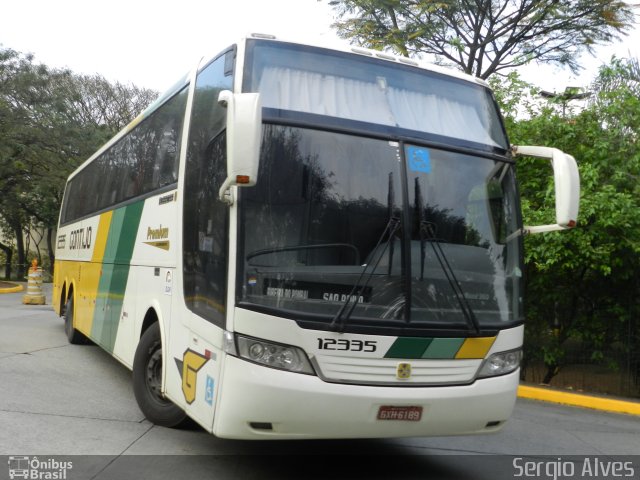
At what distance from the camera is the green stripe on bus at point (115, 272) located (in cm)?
823

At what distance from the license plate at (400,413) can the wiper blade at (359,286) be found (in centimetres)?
67

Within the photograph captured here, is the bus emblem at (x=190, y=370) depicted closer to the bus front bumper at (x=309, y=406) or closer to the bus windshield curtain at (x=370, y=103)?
the bus front bumper at (x=309, y=406)

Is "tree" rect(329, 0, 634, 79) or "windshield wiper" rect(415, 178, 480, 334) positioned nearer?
"windshield wiper" rect(415, 178, 480, 334)

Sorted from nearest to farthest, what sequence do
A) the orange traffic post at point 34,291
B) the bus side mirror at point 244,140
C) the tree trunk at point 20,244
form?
the bus side mirror at point 244,140
the orange traffic post at point 34,291
the tree trunk at point 20,244

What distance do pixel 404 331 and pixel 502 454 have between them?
8.18 ft

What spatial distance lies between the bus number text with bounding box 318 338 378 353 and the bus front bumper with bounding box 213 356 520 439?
24 cm

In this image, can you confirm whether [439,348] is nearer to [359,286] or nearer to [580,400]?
[359,286]

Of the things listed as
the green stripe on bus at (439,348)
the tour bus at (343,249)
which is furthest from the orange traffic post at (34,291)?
the green stripe on bus at (439,348)

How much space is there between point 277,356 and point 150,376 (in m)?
2.50

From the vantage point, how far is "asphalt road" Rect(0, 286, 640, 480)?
5.74 meters

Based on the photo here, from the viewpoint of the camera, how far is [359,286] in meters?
5.09

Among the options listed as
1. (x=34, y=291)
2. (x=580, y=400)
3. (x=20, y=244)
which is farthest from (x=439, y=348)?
(x=20, y=244)

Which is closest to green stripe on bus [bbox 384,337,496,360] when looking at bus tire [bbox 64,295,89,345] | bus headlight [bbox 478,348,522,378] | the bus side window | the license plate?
bus headlight [bbox 478,348,522,378]

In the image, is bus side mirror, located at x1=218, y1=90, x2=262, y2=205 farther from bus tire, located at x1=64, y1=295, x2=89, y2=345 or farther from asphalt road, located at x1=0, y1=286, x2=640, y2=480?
bus tire, located at x1=64, y1=295, x2=89, y2=345
